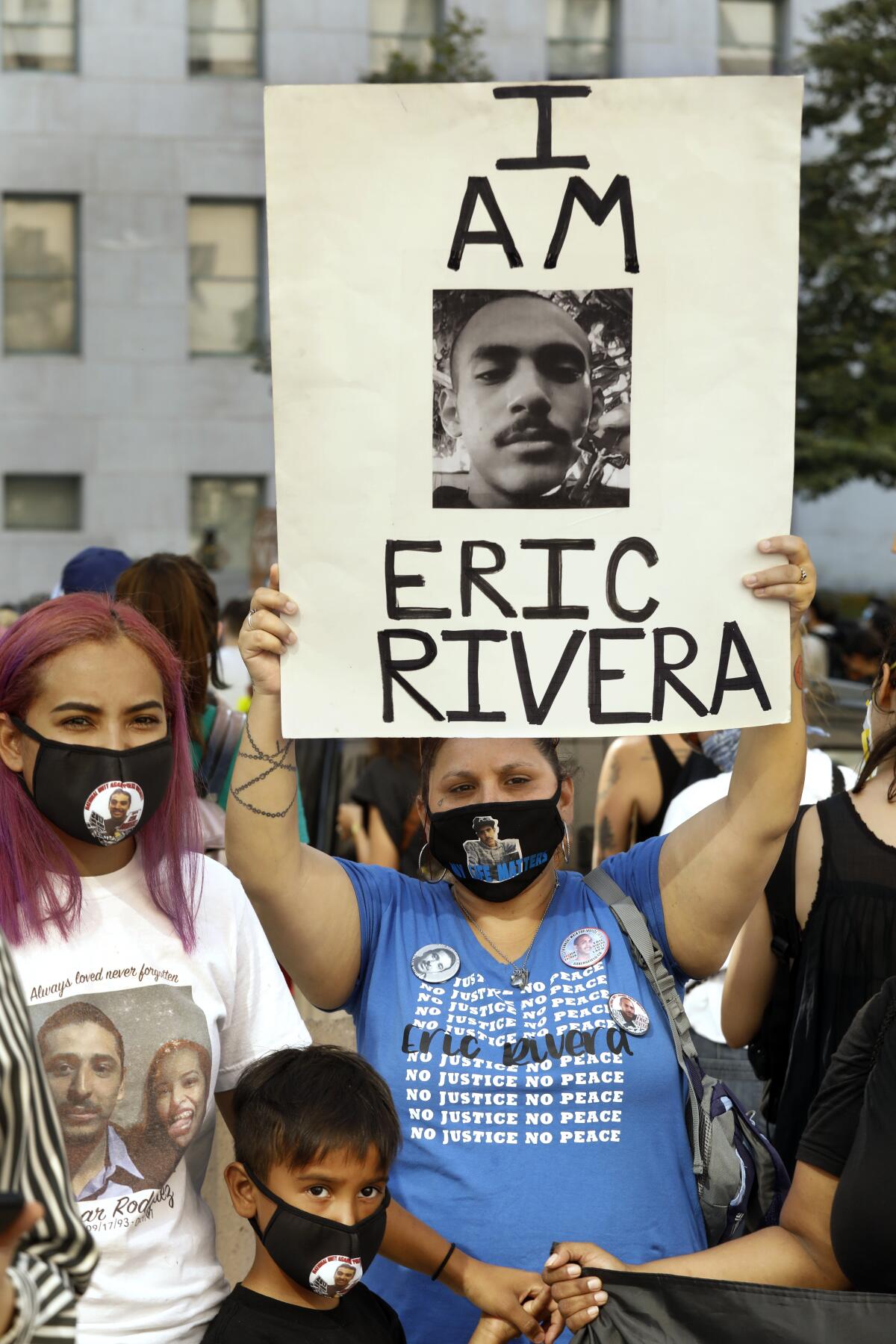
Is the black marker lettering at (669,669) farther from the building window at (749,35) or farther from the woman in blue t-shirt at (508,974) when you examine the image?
the building window at (749,35)

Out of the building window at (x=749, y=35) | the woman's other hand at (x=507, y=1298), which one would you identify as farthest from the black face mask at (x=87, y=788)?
the building window at (x=749, y=35)

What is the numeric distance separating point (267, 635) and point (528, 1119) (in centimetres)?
87

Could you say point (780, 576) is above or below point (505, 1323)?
above

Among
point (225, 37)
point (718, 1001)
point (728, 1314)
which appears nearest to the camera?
point (728, 1314)

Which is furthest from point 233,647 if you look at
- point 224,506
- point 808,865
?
point 224,506

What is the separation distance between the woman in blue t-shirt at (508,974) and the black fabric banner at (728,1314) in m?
0.26

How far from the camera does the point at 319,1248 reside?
2.35 metres

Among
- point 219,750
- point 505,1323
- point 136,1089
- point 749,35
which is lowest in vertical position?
point 505,1323

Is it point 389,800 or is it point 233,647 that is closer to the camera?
point 389,800

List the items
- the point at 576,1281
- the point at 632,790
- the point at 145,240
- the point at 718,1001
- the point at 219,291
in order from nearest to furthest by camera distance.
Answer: the point at 576,1281
the point at 718,1001
the point at 632,790
the point at 145,240
the point at 219,291

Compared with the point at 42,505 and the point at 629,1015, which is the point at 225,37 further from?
the point at 629,1015

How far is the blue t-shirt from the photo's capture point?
2529mm

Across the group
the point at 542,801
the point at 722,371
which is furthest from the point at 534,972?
the point at 722,371

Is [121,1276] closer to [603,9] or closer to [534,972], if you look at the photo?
[534,972]
